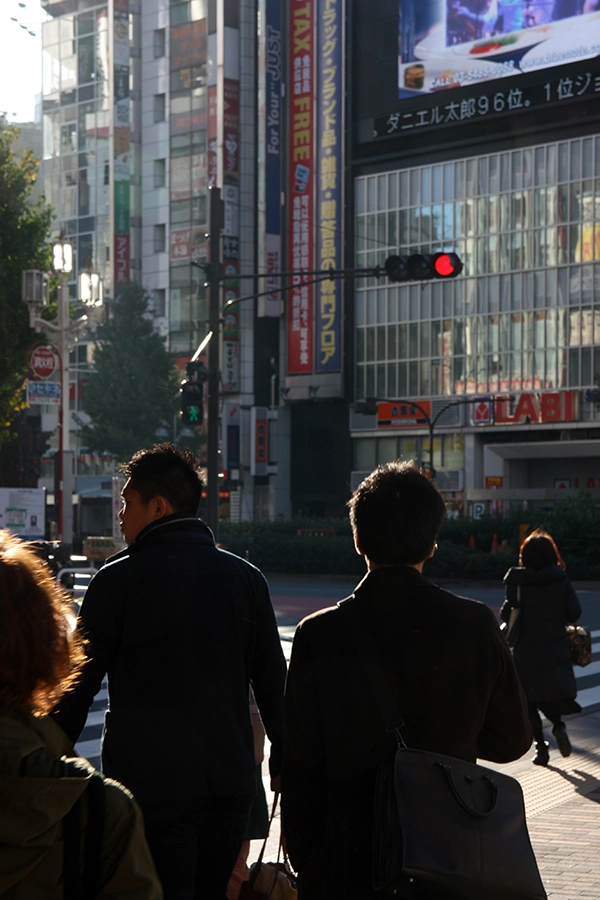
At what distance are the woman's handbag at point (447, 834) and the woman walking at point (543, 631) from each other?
6707 millimetres

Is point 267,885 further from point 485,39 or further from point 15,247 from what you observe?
point 485,39

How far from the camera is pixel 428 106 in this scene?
60.4 m

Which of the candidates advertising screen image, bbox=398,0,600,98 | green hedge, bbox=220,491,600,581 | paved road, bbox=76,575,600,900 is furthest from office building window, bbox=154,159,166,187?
paved road, bbox=76,575,600,900

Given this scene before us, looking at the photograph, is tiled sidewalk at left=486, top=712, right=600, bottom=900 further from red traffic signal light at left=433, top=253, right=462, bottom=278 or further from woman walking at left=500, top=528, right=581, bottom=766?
red traffic signal light at left=433, top=253, right=462, bottom=278

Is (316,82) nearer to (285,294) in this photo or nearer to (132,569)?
(285,294)

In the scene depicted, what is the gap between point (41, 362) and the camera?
22406 mm

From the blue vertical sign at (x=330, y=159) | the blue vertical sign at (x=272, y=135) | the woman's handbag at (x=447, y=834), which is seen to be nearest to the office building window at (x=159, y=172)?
the blue vertical sign at (x=272, y=135)

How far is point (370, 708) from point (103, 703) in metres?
10.1

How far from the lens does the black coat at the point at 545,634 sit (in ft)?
31.0

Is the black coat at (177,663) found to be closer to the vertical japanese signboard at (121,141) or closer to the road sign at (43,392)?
the road sign at (43,392)

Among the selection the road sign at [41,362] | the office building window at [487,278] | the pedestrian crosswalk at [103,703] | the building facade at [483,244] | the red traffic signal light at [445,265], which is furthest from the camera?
the office building window at [487,278]

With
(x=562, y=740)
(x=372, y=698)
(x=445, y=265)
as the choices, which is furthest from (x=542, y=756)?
(x=445, y=265)

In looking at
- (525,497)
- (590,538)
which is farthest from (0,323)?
(525,497)

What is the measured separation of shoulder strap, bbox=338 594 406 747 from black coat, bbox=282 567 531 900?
24mm
